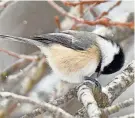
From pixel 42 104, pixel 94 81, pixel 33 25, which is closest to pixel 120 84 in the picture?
pixel 94 81

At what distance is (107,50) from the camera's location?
1180 millimetres

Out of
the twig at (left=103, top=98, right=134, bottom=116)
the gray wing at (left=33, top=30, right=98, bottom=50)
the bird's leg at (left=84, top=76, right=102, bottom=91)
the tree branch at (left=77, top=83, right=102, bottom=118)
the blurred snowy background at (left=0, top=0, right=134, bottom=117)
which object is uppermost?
the twig at (left=103, top=98, right=134, bottom=116)

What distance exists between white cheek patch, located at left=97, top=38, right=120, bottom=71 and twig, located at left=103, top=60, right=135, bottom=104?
88 mm

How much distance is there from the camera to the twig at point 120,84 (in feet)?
3.31

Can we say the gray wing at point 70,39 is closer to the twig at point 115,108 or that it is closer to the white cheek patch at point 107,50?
the white cheek patch at point 107,50

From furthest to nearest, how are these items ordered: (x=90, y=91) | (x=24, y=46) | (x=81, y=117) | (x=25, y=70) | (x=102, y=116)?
(x=24, y=46) < (x=25, y=70) < (x=90, y=91) < (x=81, y=117) < (x=102, y=116)

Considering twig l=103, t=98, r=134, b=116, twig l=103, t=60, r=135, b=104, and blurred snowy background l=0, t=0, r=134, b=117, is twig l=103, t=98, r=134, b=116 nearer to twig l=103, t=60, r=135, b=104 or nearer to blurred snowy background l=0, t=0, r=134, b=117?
twig l=103, t=60, r=135, b=104

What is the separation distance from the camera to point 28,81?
5.06 feet

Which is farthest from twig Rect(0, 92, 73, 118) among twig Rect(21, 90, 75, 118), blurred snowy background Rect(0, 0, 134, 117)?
blurred snowy background Rect(0, 0, 134, 117)

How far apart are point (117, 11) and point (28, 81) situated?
562mm

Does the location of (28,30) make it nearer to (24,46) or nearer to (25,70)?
(24,46)

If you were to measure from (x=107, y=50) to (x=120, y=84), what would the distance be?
0.17m

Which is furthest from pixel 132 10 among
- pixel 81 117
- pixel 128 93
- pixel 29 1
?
pixel 81 117

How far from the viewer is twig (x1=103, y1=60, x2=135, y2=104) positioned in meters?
1.01
